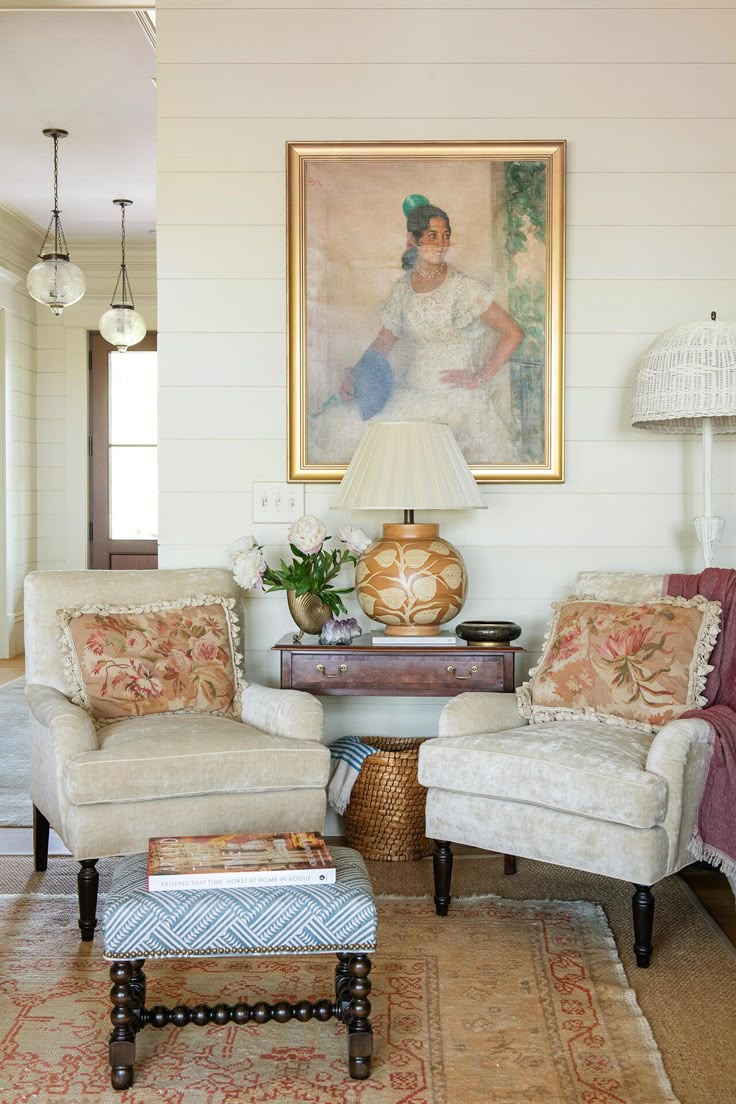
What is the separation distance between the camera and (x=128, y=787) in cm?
262

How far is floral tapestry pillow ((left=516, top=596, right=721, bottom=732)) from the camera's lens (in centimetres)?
288

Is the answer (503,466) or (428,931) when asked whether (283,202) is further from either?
(428,931)

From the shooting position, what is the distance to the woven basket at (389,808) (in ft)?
10.7

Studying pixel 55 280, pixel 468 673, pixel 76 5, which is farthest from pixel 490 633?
pixel 55 280

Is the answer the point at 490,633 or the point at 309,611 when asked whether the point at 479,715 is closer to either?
the point at 490,633

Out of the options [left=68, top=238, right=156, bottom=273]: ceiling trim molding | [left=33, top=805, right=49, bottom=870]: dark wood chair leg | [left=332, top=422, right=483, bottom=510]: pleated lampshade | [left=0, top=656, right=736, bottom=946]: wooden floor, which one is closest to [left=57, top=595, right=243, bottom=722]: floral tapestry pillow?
[left=33, top=805, right=49, bottom=870]: dark wood chair leg

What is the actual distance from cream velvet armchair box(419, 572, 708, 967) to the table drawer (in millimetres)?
155

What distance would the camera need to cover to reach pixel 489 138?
3574 mm

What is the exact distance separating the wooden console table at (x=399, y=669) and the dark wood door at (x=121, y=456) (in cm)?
522

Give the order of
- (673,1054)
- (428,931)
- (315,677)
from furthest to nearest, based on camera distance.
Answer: (315,677) → (428,931) → (673,1054)

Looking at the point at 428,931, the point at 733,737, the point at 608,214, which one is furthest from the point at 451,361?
the point at 428,931

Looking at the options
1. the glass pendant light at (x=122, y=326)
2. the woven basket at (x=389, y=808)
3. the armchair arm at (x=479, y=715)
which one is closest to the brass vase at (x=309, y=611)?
the woven basket at (x=389, y=808)

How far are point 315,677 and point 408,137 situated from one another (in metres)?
1.80

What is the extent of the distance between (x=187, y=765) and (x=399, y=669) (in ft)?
2.47
